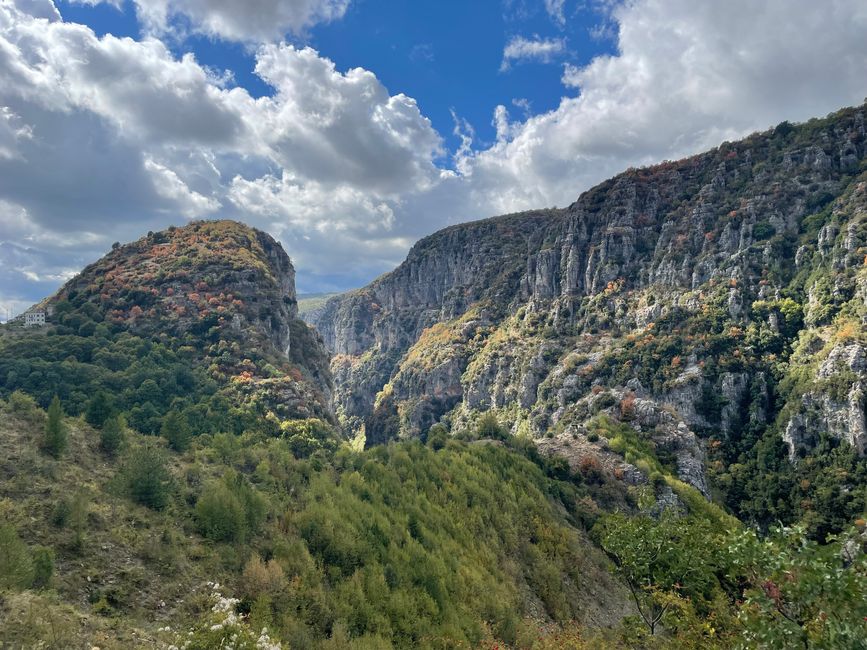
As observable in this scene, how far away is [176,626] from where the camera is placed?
18234 millimetres

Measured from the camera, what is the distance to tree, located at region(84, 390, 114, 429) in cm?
3716

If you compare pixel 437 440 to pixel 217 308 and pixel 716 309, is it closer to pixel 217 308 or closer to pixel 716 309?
pixel 217 308

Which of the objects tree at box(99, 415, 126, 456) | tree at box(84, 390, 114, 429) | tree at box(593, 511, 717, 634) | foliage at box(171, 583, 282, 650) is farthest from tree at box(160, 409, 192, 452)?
tree at box(593, 511, 717, 634)

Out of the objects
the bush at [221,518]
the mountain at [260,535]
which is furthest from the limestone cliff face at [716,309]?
the bush at [221,518]

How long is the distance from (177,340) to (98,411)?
7060 centimetres

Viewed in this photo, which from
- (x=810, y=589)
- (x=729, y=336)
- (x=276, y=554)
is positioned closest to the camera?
(x=810, y=589)

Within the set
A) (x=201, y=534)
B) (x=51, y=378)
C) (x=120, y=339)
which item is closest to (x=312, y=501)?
(x=201, y=534)

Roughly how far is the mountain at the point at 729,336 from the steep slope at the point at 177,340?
62.1 metres

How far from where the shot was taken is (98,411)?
3747 centimetres

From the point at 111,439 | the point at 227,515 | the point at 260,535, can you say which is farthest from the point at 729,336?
the point at 111,439

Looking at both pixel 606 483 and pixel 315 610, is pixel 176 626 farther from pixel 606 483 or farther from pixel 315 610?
pixel 606 483

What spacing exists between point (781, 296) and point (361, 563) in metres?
149

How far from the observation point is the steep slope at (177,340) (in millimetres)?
76375

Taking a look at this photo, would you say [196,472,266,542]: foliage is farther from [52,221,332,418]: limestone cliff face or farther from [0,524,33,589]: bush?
[52,221,332,418]: limestone cliff face
